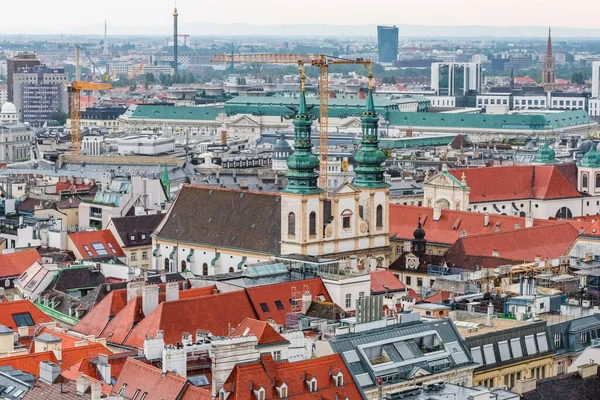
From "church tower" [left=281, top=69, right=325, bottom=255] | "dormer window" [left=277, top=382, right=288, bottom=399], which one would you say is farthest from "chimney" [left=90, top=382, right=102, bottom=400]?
"church tower" [left=281, top=69, right=325, bottom=255]

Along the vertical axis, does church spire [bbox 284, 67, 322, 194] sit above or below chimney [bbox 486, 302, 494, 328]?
above

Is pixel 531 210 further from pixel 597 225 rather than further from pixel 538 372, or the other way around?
pixel 538 372

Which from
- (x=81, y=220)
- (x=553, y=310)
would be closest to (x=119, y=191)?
(x=81, y=220)

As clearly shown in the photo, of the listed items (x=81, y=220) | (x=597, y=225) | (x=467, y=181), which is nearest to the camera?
(x=597, y=225)

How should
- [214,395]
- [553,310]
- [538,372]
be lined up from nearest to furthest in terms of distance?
[214,395]
[538,372]
[553,310]

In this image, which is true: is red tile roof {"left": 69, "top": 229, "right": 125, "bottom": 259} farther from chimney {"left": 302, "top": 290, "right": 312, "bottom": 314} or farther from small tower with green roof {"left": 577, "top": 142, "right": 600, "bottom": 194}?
small tower with green roof {"left": 577, "top": 142, "right": 600, "bottom": 194}

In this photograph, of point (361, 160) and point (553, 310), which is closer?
point (553, 310)
